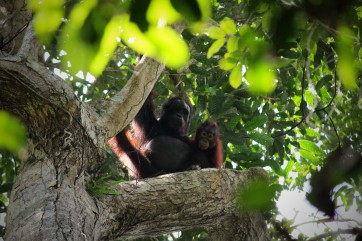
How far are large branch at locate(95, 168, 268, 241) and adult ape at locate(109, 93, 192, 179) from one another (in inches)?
43.9

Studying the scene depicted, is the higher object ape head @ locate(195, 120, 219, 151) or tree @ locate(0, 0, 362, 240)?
ape head @ locate(195, 120, 219, 151)

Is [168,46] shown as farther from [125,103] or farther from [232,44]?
[125,103]

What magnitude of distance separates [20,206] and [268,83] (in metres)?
1.81

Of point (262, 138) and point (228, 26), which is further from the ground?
point (262, 138)

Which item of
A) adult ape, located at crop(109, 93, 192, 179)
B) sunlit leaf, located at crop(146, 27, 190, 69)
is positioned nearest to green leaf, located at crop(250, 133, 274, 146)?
adult ape, located at crop(109, 93, 192, 179)

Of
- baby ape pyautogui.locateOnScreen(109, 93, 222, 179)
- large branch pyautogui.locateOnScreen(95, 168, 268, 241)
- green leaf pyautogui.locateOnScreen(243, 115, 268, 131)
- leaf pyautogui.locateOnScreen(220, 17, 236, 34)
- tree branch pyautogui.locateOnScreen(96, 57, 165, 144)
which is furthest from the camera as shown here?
baby ape pyautogui.locateOnScreen(109, 93, 222, 179)

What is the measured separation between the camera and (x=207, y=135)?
5051mm

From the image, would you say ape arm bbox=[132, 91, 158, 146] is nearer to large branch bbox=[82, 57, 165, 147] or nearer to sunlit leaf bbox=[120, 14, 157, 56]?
large branch bbox=[82, 57, 165, 147]

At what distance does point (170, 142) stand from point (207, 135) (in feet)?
1.53

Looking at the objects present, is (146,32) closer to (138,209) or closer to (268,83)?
(268,83)

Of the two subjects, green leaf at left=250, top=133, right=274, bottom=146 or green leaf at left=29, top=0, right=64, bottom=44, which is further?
green leaf at left=250, top=133, right=274, bottom=146

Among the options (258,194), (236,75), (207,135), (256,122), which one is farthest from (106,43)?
(207,135)

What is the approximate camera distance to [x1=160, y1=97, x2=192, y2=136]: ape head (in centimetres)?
541

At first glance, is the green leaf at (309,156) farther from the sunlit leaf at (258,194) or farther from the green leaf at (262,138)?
the sunlit leaf at (258,194)
